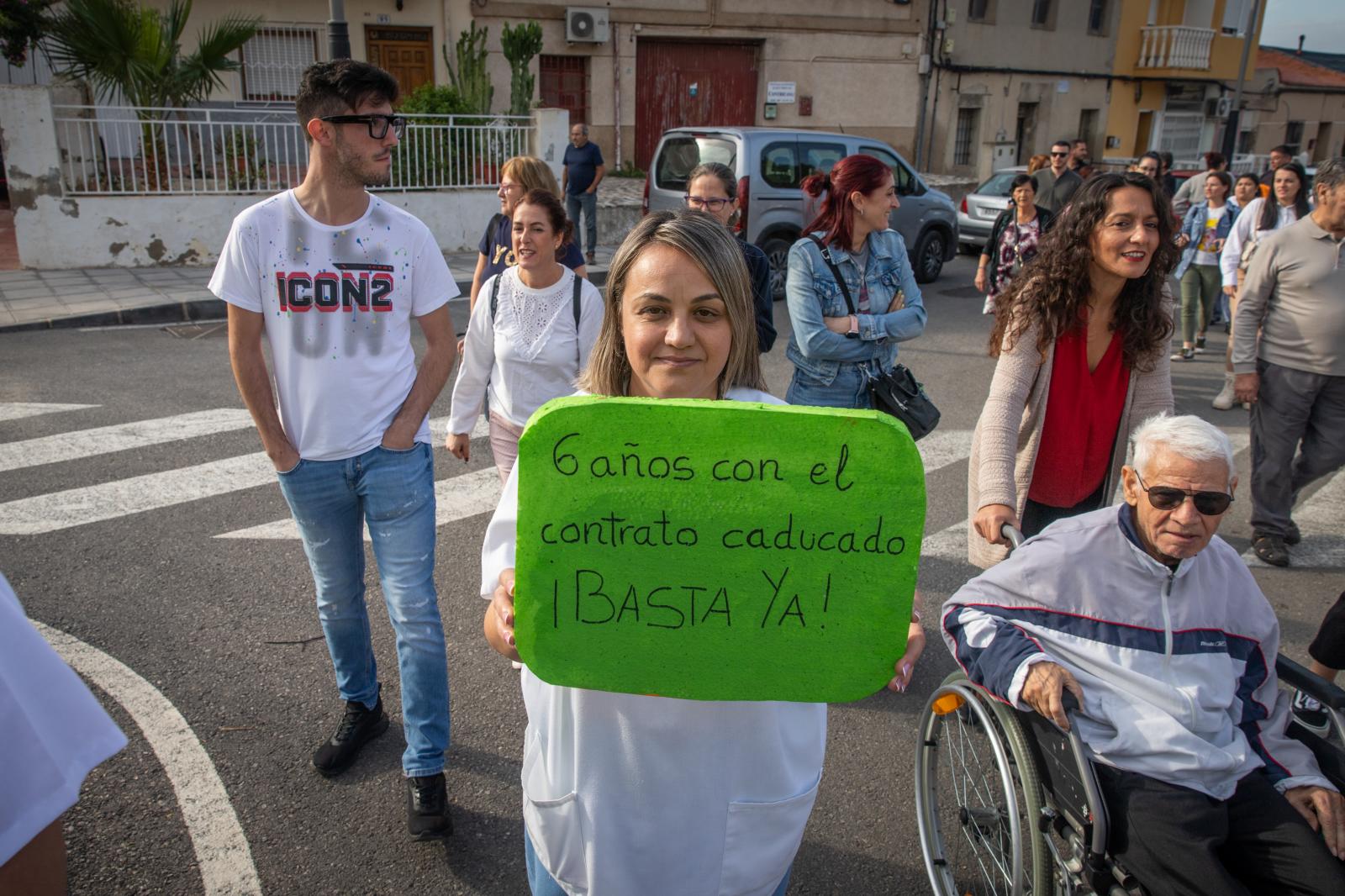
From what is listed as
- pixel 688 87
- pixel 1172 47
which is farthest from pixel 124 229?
pixel 1172 47

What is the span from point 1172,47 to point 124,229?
94.8ft

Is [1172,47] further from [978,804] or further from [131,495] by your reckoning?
[978,804]

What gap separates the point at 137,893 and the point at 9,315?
8.63 meters

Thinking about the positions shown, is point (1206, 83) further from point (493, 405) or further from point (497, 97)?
point (493, 405)

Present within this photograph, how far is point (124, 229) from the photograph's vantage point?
12102 mm

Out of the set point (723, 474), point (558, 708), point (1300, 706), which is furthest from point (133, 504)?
point (1300, 706)

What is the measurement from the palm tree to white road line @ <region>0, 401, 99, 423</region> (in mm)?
6176

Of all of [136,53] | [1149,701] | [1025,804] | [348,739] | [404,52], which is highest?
[404,52]

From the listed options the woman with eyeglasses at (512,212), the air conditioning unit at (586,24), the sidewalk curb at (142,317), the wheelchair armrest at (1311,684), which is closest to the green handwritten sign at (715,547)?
the wheelchair armrest at (1311,684)

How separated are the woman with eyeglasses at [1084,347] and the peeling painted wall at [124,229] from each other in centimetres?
1156

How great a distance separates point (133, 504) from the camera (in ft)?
17.4

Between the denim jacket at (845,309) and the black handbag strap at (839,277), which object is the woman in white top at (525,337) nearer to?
the denim jacket at (845,309)

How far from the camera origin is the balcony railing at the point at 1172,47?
2922cm

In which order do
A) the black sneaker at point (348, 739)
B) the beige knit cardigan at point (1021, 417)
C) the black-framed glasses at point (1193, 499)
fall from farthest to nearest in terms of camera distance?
the black sneaker at point (348, 739) → the beige knit cardigan at point (1021, 417) → the black-framed glasses at point (1193, 499)
